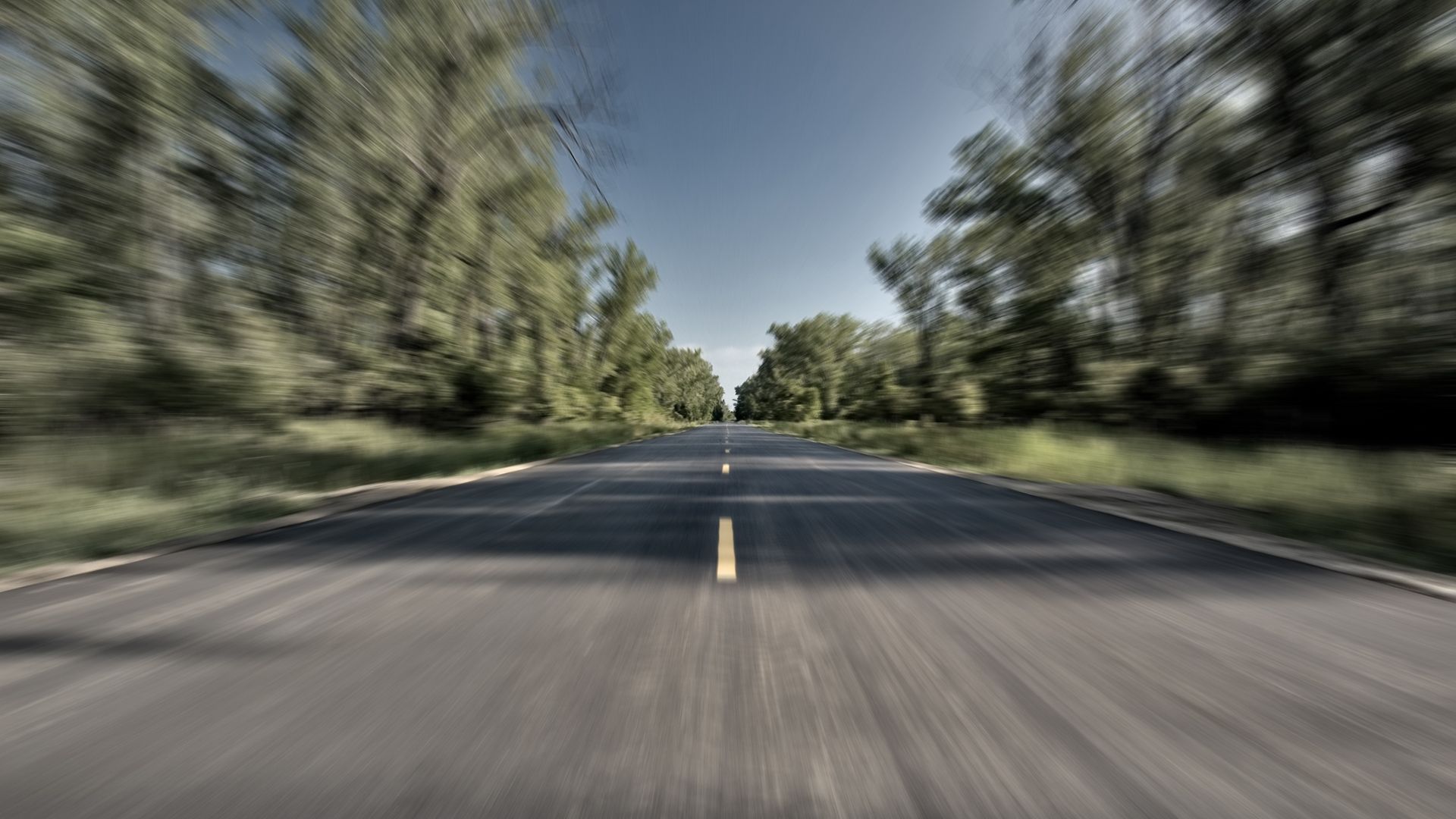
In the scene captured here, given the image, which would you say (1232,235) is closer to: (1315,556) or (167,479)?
(1315,556)

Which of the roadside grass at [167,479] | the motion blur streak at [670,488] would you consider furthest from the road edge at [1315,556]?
the roadside grass at [167,479]

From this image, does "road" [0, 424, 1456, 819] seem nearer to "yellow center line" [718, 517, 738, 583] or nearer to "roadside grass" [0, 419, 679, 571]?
"yellow center line" [718, 517, 738, 583]

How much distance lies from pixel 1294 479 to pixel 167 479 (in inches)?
561

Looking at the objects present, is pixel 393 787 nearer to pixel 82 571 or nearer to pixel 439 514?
pixel 82 571

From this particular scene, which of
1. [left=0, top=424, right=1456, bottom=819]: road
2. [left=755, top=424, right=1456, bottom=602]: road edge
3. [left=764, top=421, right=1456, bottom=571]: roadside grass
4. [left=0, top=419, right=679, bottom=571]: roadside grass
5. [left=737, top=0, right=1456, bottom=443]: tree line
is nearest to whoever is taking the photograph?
[left=0, top=424, right=1456, bottom=819]: road

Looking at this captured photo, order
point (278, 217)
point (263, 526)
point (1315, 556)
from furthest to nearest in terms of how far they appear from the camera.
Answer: point (278, 217) < point (263, 526) < point (1315, 556)

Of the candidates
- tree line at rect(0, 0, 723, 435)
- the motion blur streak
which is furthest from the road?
tree line at rect(0, 0, 723, 435)

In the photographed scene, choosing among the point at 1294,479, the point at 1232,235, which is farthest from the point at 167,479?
the point at 1232,235

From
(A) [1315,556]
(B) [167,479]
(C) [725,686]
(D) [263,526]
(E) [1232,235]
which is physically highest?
(E) [1232,235]

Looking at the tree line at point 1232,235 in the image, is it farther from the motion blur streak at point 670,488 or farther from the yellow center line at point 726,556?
the yellow center line at point 726,556

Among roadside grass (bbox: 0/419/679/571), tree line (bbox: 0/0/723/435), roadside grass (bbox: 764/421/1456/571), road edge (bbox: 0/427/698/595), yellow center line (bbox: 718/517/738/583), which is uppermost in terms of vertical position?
tree line (bbox: 0/0/723/435)

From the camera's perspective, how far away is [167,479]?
22.8ft

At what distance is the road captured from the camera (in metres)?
1.67

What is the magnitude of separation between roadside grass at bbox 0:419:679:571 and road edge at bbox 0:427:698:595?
0.72 feet
